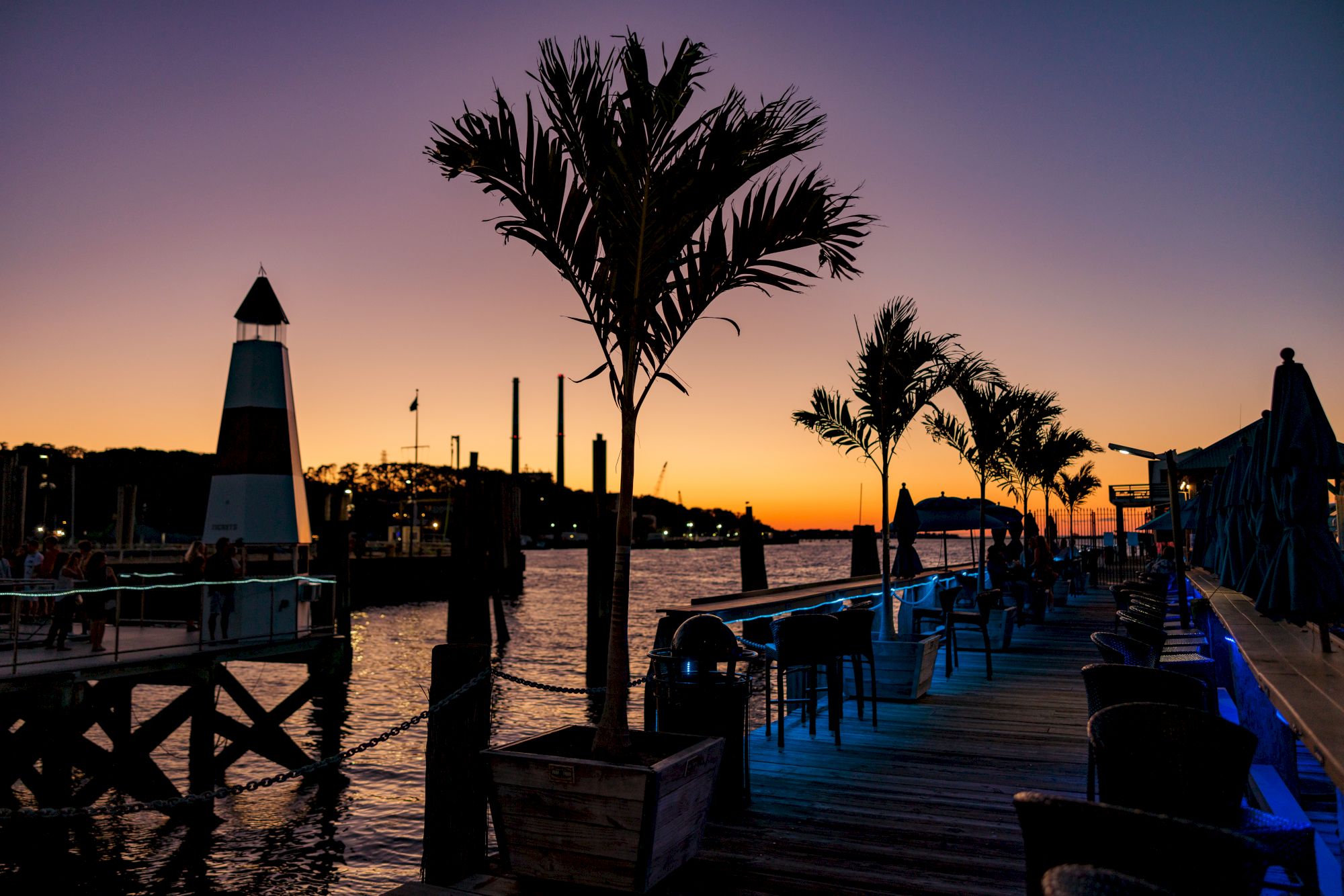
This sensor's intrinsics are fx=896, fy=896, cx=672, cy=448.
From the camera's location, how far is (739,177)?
461cm

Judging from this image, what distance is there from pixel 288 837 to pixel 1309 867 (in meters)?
11.3

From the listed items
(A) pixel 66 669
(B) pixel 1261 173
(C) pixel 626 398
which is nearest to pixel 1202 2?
(B) pixel 1261 173

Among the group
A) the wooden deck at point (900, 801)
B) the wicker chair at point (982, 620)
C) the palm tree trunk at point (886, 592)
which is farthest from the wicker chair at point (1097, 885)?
the wicker chair at point (982, 620)

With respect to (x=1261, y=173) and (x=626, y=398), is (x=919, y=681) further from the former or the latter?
(x=1261, y=173)

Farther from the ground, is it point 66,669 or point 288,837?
point 66,669

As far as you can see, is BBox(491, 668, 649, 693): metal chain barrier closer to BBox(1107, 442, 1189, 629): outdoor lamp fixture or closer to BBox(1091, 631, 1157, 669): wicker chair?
BBox(1091, 631, 1157, 669): wicker chair

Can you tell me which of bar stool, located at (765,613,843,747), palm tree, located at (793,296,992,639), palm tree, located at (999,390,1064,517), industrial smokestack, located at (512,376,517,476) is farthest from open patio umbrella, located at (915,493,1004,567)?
industrial smokestack, located at (512,376,517,476)

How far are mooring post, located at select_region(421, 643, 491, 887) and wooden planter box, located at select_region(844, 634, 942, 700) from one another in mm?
5290

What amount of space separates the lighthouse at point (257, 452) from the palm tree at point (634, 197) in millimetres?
10730

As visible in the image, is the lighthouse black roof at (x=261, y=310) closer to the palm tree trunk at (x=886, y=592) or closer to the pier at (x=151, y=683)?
the pier at (x=151, y=683)

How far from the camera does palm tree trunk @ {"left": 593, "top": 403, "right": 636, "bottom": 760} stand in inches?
166

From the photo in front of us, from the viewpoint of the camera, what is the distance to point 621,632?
4.35 meters

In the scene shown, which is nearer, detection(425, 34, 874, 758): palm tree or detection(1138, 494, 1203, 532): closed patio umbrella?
detection(425, 34, 874, 758): palm tree

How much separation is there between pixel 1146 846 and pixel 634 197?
3.50 metres
